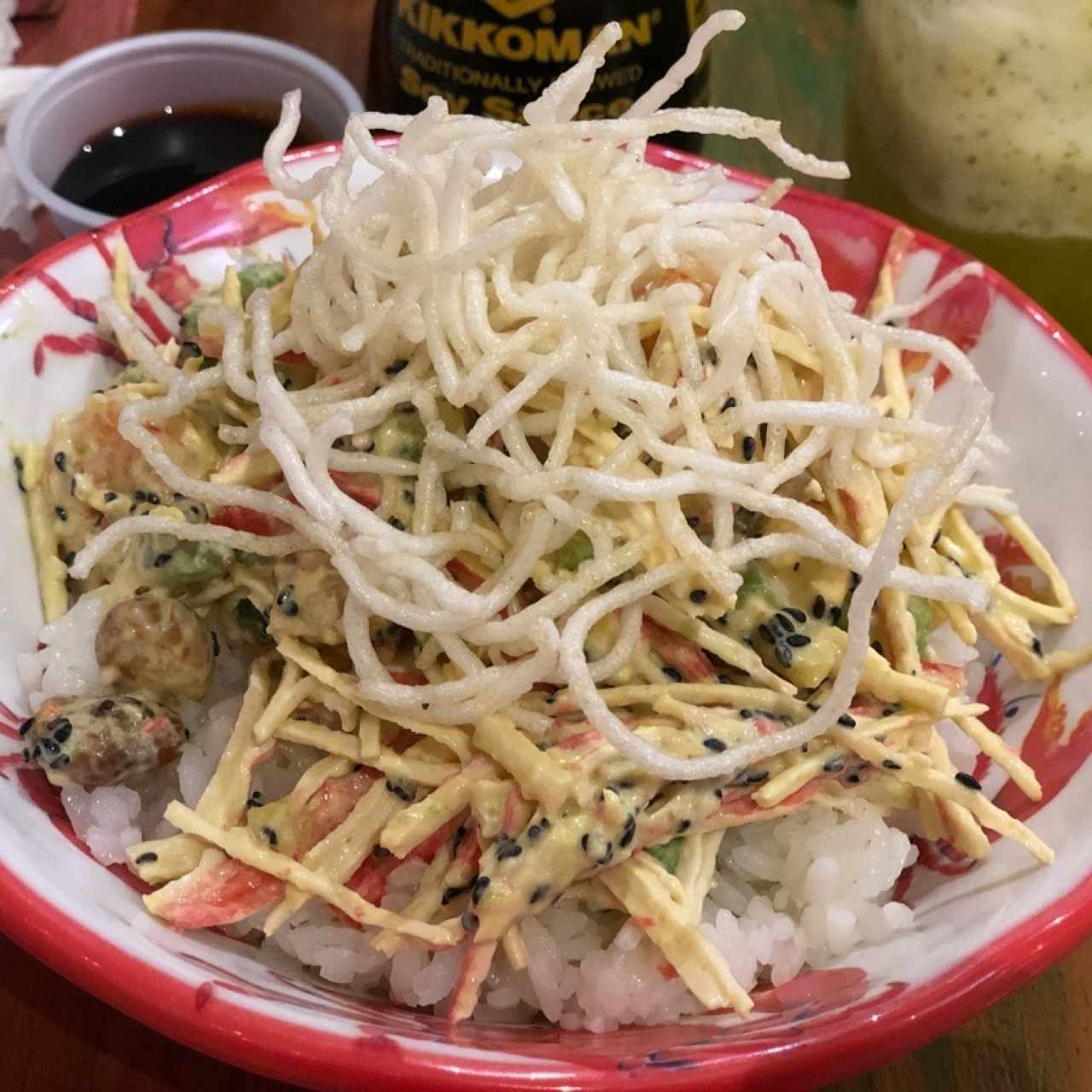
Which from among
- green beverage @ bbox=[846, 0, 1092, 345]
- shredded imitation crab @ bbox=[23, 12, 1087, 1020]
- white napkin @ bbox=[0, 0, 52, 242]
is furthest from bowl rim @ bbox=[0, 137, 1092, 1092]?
white napkin @ bbox=[0, 0, 52, 242]

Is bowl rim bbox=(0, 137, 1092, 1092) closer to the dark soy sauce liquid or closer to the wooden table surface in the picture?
the wooden table surface

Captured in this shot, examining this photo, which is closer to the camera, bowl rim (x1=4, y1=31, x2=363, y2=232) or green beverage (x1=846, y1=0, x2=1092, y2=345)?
green beverage (x1=846, y1=0, x2=1092, y2=345)

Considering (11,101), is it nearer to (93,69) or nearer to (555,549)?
(93,69)

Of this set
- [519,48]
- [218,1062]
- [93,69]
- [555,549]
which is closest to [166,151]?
[93,69]

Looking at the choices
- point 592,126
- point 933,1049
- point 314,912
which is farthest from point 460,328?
point 933,1049

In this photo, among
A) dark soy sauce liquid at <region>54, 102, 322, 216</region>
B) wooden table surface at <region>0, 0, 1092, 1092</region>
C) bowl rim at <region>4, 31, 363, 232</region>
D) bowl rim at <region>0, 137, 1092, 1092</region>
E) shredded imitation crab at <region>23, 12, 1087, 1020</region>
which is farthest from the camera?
dark soy sauce liquid at <region>54, 102, 322, 216</region>

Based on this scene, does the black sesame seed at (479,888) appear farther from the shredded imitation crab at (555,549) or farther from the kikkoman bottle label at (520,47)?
the kikkoman bottle label at (520,47)

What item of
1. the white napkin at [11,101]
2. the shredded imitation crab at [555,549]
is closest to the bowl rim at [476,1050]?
the shredded imitation crab at [555,549]
